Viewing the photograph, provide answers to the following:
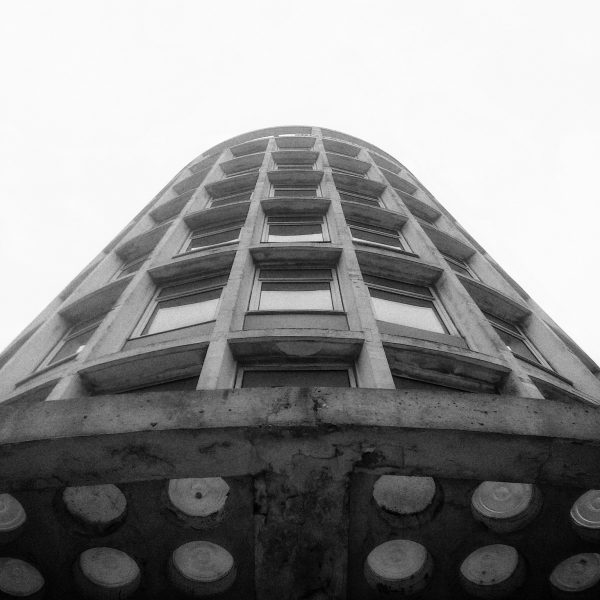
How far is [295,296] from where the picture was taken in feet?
31.1

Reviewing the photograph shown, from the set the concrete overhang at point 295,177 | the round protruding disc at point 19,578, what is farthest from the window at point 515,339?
the round protruding disc at point 19,578

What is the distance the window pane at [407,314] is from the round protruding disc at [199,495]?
191 inches

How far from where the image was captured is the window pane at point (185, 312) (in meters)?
9.20

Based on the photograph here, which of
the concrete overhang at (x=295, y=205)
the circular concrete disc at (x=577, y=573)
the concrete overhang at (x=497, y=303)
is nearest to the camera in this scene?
the circular concrete disc at (x=577, y=573)

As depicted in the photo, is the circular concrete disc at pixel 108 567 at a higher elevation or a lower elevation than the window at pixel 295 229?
lower

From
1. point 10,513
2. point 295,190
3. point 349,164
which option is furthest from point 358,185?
point 10,513

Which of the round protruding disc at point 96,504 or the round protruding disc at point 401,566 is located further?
the round protruding disc at point 401,566

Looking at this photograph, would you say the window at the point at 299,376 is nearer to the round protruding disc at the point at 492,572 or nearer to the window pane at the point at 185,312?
the window pane at the point at 185,312

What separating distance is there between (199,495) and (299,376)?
2.80 m

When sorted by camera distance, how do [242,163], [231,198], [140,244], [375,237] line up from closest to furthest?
[375,237] → [140,244] → [231,198] → [242,163]

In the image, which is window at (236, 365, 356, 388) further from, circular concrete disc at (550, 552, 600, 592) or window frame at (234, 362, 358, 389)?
circular concrete disc at (550, 552, 600, 592)

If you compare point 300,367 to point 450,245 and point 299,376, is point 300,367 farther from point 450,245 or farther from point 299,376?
point 450,245

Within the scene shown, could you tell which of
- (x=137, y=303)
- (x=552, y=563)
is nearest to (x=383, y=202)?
(x=137, y=303)

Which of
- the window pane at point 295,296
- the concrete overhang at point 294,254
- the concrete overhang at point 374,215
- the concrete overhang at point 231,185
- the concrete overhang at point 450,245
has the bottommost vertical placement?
the window pane at point 295,296
